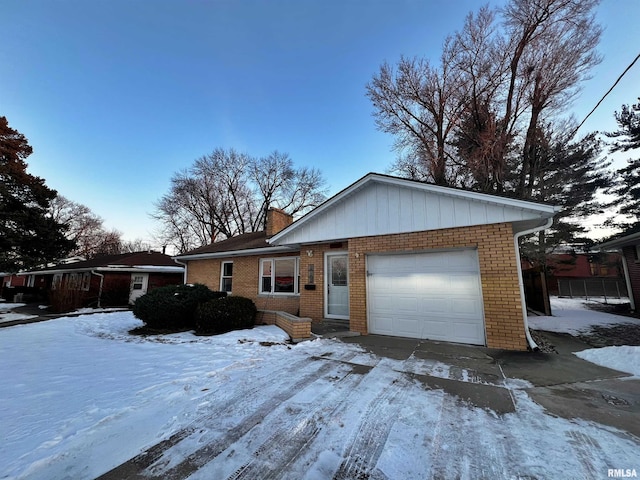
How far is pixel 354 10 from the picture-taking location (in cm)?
987

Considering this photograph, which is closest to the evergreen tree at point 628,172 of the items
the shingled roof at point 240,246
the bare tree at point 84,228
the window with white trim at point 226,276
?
the shingled roof at point 240,246

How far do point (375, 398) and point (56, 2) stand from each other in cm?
1475

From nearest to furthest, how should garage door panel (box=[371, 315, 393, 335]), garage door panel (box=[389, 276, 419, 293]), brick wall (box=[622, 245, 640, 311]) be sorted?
garage door panel (box=[389, 276, 419, 293]), garage door panel (box=[371, 315, 393, 335]), brick wall (box=[622, 245, 640, 311])

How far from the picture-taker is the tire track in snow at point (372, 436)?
6.84 ft

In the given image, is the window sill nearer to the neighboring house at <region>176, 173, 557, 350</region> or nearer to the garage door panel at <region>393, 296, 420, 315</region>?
the neighboring house at <region>176, 173, 557, 350</region>

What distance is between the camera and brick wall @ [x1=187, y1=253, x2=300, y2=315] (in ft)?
34.7

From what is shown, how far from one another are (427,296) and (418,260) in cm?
97

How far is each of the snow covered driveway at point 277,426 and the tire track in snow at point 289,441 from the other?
0.01 meters

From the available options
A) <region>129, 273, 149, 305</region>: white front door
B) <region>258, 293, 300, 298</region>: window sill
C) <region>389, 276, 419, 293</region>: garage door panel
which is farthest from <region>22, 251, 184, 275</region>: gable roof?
<region>389, 276, 419, 293</region>: garage door panel

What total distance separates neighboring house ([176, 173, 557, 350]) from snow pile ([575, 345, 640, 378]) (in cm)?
95

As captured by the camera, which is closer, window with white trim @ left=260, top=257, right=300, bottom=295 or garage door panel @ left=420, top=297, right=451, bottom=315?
garage door panel @ left=420, top=297, right=451, bottom=315

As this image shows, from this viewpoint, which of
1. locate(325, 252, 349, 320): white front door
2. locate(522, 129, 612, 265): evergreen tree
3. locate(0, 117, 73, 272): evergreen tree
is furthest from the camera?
locate(0, 117, 73, 272): evergreen tree

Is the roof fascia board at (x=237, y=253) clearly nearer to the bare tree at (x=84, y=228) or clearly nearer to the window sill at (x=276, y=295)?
the window sill at (x=276, y=295)

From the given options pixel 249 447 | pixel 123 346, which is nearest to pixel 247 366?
pixel 249 447
